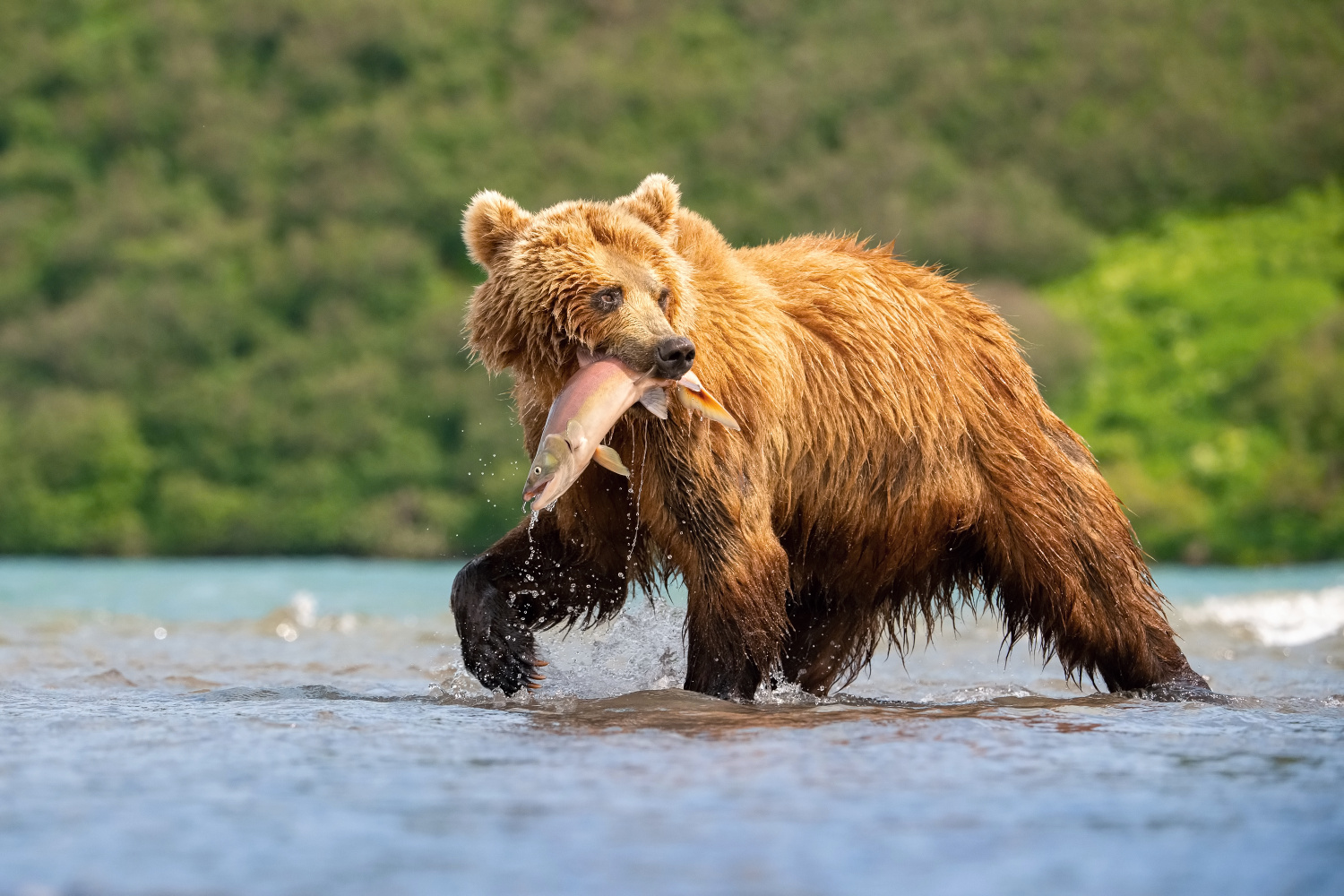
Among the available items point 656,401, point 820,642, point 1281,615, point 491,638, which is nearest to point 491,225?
point 656,401

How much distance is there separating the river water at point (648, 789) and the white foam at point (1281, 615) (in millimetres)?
4583

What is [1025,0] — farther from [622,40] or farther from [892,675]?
[892,675]

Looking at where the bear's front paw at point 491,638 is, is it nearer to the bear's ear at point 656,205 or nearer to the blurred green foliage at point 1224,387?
the bear's ear at point 656,205

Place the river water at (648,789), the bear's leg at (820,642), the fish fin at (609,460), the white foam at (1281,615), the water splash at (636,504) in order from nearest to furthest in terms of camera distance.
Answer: the river water at (648,789), the fish fin at (609,460), the water splash at (636,504), the bear's leg at (820,642), the white foam at (1281,615)

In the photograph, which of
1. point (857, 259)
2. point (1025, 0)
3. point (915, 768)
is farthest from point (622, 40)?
point (915, 768)

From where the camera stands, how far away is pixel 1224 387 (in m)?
24.7

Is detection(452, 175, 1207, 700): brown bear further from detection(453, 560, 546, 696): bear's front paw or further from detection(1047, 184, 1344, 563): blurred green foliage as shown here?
detection(1047, 184, 1344, 563): blurred green foliage

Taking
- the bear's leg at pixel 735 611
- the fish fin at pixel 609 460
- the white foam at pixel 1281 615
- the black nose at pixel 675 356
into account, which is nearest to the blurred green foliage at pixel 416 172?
the white foam at pixel 1281 615

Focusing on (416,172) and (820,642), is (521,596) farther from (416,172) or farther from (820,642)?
(416,172)

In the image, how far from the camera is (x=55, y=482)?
26.0 metres

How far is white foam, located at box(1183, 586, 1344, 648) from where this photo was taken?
33.4ft

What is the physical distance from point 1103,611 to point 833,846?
2512 millimetres

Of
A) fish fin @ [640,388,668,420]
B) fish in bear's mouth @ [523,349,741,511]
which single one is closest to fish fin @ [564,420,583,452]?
fish in bear's mouth @ [523,349,741,511]

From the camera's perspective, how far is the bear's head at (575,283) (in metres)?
4.31
